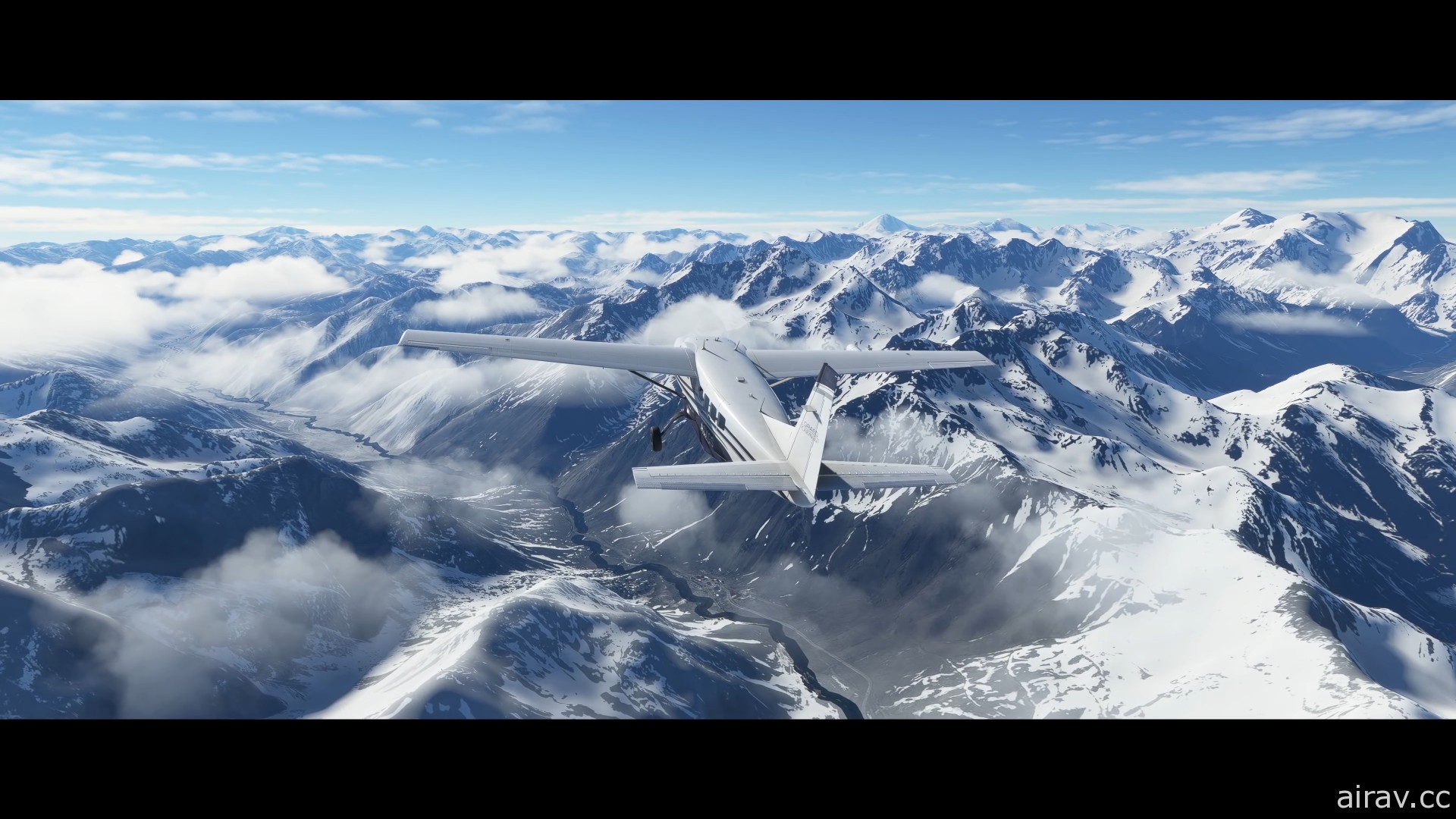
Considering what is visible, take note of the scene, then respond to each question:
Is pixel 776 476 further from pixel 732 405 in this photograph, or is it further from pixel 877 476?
pixel 732 405

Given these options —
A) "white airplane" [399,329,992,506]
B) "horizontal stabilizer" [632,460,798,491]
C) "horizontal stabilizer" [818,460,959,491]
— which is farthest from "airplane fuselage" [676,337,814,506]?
"horizontal stabilizer" [818,460,959,491]

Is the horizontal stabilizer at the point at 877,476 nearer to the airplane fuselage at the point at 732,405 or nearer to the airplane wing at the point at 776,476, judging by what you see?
the airplane wing at the point at 776,476

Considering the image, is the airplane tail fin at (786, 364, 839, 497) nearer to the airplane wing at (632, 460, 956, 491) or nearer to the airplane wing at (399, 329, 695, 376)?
the airplane wing at (632, 460, 956, 491)

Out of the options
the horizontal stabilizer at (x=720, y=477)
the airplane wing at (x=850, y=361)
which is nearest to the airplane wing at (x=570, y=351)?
the airplane wing at (x=850, y=361)
